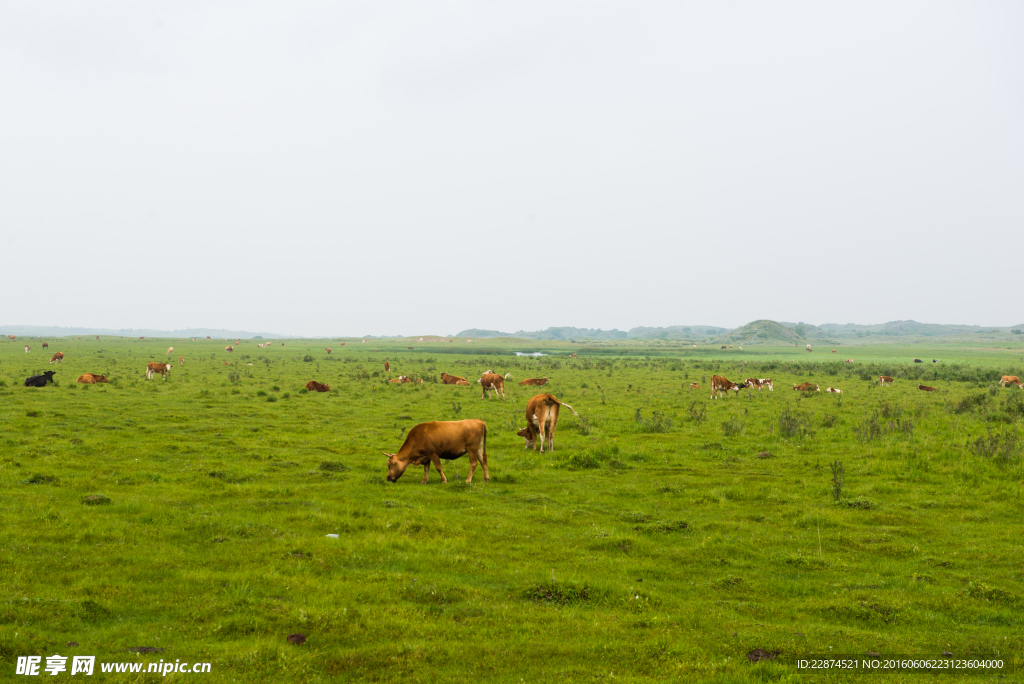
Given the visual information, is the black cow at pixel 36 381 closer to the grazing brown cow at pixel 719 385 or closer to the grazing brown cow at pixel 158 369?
the grazing brown cow at pixel 158 369

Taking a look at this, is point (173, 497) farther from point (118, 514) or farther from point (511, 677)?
point (511, 677)

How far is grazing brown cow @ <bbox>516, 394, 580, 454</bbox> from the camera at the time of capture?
1969 cm

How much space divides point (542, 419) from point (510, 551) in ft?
30.6

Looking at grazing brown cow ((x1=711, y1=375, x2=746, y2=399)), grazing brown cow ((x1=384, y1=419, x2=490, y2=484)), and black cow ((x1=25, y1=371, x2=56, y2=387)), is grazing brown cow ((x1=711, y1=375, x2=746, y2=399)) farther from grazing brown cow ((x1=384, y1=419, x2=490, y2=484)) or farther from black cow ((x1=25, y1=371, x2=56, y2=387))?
black cow ((x1=25, y1=371, x2=56, y2=387))

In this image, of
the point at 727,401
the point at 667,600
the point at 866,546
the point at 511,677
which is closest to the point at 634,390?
the point at 727,401

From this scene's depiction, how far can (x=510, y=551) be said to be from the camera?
414 inches

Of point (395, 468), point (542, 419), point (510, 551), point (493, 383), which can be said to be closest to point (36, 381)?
point (493, 383)

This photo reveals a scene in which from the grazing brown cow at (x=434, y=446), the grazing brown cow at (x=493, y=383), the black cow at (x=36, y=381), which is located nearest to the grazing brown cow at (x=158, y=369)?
the black cow at (x=36, y=381)

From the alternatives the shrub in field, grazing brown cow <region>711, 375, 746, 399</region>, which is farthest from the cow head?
grazing brown cow <region>711, 375, 746, 399</region>

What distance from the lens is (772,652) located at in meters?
6.91

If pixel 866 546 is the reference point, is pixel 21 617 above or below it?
above

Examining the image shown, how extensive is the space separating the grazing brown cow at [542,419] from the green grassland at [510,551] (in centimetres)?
95

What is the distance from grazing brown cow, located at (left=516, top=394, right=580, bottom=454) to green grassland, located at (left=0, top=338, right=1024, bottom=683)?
95 centimetres

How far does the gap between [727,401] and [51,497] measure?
34.1 metres
